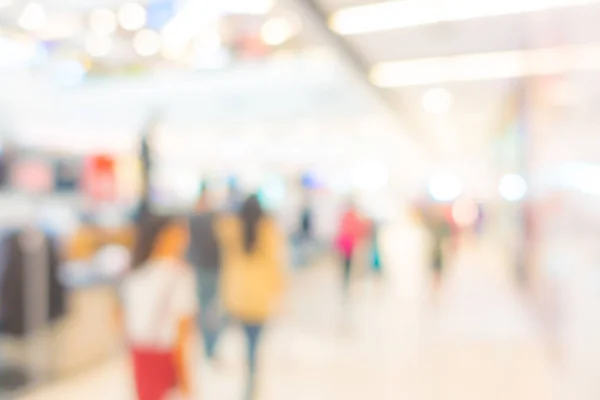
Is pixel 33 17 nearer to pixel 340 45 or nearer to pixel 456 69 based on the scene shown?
pixel 340 45

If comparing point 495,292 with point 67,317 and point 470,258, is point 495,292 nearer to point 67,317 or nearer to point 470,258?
point 470,258

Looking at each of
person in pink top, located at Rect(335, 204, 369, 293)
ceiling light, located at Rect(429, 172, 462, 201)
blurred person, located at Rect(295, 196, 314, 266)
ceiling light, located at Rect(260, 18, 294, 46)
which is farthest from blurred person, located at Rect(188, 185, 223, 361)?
ceiling light, located at Rect(429, 172, 462, 201)

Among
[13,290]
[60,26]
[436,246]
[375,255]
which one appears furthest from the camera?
[375,255]

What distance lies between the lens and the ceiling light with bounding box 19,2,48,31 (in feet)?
25.3

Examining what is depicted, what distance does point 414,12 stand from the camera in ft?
23.8

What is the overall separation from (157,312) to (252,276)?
1243 millimetres

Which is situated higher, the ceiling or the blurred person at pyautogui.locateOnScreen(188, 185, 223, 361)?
the ceiling

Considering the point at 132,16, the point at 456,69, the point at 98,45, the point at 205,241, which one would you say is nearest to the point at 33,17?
the point at 132,16

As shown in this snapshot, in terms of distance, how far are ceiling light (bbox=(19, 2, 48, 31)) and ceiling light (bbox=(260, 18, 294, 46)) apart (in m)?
3.02

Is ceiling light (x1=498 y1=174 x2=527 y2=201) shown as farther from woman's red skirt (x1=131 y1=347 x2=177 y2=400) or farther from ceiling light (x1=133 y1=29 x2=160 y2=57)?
woman's red skirt (x1=131 y1=347 x2=177 y2=400)

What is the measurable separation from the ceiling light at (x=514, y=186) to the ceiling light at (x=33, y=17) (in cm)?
679

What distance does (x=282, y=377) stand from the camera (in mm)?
5332

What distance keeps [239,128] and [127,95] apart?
2294 mm

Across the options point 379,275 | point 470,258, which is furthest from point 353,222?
point 470,258
